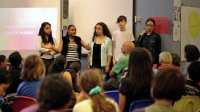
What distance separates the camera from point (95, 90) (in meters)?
2.62

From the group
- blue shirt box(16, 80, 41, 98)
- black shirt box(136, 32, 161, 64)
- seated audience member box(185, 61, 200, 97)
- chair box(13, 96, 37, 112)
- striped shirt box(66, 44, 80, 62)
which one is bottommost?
chair box(13, 96, 37, 112)

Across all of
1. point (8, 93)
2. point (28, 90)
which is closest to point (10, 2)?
point (8, 93)

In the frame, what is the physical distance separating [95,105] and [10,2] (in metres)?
4.95

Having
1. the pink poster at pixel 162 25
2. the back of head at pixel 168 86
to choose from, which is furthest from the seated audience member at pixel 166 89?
the pink poster at pixel 162 25

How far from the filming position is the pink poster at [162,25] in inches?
269

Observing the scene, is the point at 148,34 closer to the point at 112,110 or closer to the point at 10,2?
the point at 10,2

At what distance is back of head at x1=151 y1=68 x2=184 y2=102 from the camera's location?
2152 millimetres

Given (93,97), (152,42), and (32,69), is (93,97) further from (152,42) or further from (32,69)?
(152,42)

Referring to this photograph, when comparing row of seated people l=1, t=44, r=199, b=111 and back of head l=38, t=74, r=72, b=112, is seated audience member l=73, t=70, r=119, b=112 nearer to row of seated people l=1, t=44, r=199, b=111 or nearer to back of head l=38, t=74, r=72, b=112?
row of seated people l=1, t=44, r=199, b=111

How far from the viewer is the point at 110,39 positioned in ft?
21.4

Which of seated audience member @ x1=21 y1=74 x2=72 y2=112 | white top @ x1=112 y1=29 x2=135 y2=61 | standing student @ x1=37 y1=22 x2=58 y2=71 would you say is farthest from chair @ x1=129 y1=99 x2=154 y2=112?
white top @ x1=112 y1=29 x2=135 y2=61

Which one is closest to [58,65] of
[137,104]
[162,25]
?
[137,104]

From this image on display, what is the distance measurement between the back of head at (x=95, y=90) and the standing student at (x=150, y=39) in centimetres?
390

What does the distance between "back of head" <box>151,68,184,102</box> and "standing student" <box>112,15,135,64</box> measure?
441 centimetres
